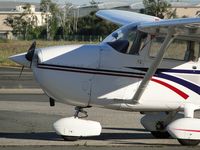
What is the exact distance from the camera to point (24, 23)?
103000 mm

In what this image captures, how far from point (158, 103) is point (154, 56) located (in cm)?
81

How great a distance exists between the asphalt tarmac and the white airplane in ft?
1.36

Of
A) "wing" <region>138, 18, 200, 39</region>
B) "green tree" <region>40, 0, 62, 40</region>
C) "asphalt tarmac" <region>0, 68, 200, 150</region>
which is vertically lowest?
"green tree" <region>40, 0, 62, 40</region>

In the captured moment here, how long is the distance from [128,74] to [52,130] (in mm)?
2409

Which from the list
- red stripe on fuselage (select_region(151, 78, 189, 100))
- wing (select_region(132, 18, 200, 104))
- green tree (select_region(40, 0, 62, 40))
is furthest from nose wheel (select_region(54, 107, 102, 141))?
green tree (select_region(40, 0, 62, 40))

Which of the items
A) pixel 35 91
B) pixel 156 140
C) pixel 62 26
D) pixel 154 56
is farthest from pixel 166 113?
pixel 62 26

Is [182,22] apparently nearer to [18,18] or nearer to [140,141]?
[140,141]

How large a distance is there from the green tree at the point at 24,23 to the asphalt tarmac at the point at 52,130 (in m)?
81.1

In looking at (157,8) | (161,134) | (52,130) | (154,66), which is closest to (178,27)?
(154,66)

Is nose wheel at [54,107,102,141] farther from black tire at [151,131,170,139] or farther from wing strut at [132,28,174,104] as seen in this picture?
black tire at [151,131,170,139]

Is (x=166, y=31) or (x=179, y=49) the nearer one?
(x=166, y=31)

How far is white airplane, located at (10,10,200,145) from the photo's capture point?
1079 centimetres

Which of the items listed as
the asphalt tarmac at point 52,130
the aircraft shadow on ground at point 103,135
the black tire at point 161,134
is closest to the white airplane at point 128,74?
the asphalt tarmac at point 52,130

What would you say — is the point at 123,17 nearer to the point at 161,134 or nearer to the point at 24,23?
the point at 161,134
